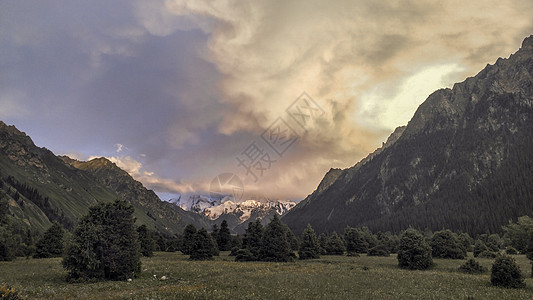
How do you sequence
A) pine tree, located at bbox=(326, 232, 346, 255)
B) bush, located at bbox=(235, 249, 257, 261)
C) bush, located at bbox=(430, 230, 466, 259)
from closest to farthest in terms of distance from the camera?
bush, located at bbox=(235, 249, 257, 261) < bush, located at bbox=(430, 230, 466, 259) < pine tree, located at bbox=(326, 232, 346, 255)

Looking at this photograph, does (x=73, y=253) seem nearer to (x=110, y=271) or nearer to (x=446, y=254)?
(x=110, y=271)

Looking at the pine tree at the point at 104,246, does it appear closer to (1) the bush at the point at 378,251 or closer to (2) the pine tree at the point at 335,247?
(2) the pine tree at the point at 335,247

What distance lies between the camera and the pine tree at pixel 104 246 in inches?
1171

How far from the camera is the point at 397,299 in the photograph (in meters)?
19.8

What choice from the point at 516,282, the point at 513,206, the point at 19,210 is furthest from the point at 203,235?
the point at 19,210

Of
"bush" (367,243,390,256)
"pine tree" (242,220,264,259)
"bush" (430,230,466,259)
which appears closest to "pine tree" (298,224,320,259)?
"pine tree" (242,220,264,259)

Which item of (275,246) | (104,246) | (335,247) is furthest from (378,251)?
(104,246)

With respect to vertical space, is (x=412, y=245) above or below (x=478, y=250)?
above

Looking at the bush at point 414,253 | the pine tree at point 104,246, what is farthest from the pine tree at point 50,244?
the bush at point 414,253

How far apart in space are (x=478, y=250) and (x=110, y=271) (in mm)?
90892

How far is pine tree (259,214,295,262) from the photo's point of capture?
208ft

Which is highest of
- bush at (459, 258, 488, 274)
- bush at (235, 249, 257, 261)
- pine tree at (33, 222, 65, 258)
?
pine tree at (33, 222, 65, 258)

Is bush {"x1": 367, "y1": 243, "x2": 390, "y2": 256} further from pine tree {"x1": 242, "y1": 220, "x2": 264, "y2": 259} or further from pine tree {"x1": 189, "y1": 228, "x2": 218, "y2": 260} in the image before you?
pine tree {"x1": 189, "y1": 228, "x2": 218, "y2": 260}

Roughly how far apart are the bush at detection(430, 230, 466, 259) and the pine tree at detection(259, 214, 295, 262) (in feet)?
129
